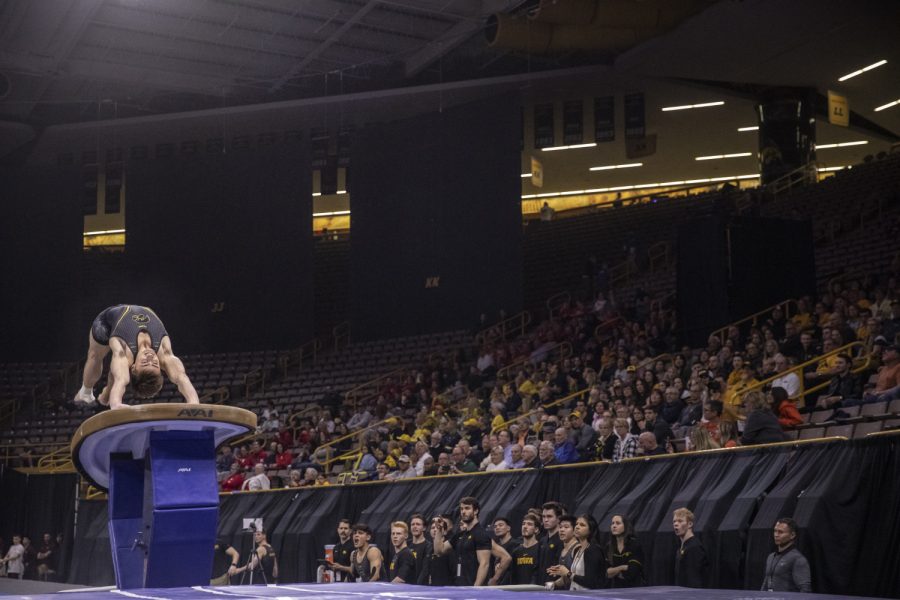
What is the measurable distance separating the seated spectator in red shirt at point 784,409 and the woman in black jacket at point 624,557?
2.28m

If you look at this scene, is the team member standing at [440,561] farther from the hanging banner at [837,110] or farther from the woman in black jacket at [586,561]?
the hanging banner at [837,110]

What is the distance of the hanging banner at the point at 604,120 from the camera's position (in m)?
25.2

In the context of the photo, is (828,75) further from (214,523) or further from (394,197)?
(214,523)

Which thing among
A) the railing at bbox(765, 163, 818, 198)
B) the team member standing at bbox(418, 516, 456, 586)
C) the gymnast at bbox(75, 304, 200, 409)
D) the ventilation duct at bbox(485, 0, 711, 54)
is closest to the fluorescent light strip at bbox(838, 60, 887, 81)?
the railing at bbox(765, 163, 818, 198)

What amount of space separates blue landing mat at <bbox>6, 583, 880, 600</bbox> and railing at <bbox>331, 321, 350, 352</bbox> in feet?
69.6

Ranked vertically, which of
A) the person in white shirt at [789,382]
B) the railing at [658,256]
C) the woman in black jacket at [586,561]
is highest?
the railing at [658,256]

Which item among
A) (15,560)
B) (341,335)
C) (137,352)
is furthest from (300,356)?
(137,352)

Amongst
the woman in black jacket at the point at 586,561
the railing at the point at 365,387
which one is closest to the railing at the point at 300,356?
the railing at the point at 365,387

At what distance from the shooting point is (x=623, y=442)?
11258 millimetres

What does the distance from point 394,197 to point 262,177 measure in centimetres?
350

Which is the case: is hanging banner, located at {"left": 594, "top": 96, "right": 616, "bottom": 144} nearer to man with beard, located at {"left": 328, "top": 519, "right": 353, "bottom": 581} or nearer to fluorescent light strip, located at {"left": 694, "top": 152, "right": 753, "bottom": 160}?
fluorescent light strip, located at {"left": 694, "top": 152, "right": 753, "bottom": 160}

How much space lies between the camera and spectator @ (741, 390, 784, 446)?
9.18 metres

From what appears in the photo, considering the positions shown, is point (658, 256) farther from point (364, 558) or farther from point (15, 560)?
point (364, 558)

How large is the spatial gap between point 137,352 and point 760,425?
507 cm
